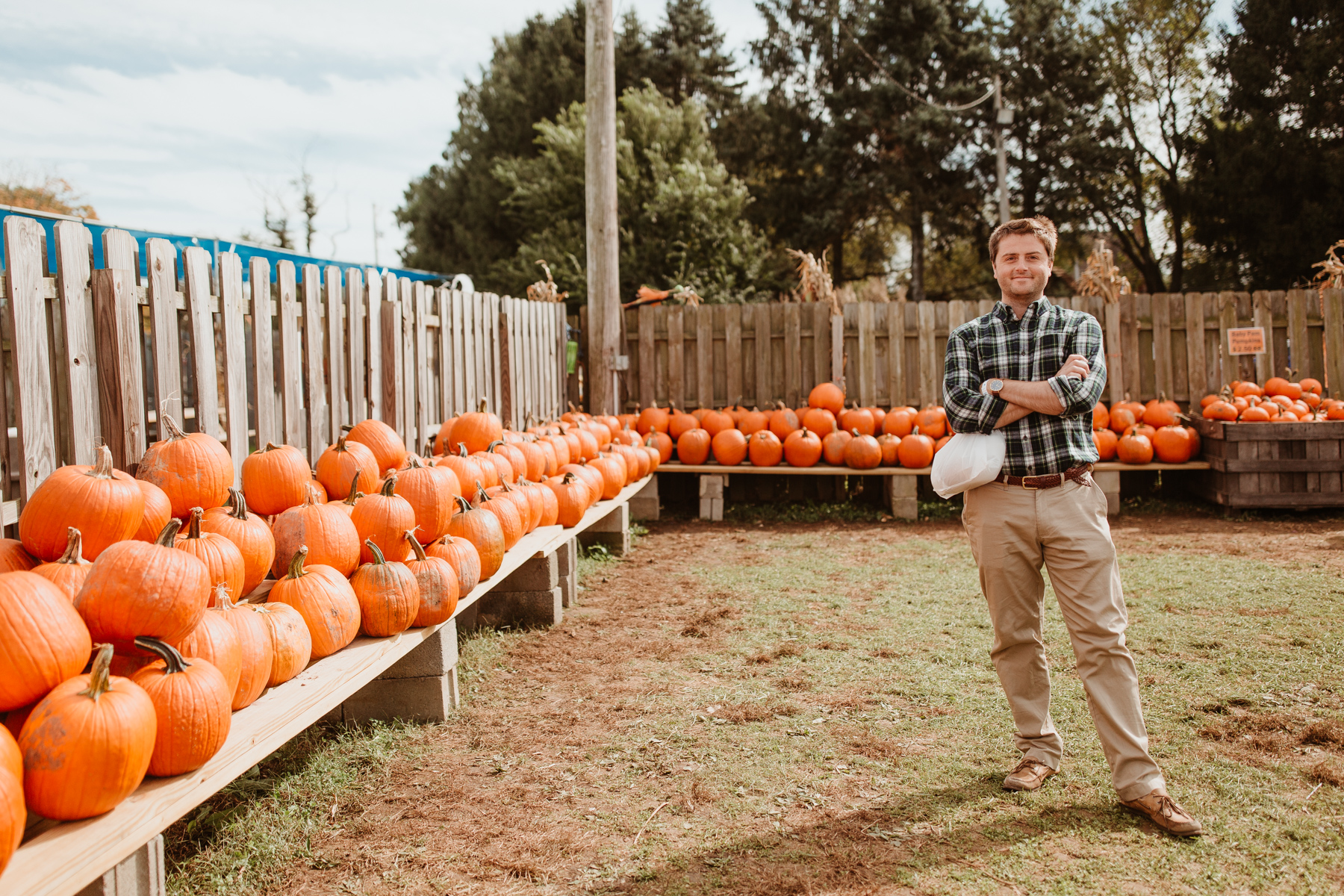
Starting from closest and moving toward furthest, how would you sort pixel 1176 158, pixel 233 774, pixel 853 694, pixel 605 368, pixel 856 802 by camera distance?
pixel 233 774
pixel 856 802
pixel 853 694
pixel 605 368
pixel 1176 158

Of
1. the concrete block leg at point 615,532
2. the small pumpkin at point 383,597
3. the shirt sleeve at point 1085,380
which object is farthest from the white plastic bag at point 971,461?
the concrete block leg at point 615,532

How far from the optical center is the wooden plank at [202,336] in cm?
370

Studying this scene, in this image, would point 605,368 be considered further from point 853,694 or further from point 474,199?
point 474,199

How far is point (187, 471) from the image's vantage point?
119 inches

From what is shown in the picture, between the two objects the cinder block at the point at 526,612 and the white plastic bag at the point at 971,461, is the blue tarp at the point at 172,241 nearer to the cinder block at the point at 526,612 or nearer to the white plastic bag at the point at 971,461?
the cinder block at the point at 526,612

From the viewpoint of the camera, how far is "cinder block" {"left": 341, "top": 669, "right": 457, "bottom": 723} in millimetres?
3605

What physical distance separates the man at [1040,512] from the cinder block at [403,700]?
216 cm

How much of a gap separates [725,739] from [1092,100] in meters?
25.7

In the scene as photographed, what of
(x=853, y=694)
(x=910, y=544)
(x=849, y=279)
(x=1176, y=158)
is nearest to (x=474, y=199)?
(x=849, y=279)

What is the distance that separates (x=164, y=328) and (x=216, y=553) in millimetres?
1282

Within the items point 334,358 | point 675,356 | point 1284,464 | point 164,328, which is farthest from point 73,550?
point 1284,464

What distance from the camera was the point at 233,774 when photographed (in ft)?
7.32

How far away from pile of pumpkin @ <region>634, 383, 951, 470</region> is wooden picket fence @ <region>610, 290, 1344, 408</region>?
546 mm

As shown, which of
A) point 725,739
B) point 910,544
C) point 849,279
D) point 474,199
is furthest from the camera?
point 849,279
